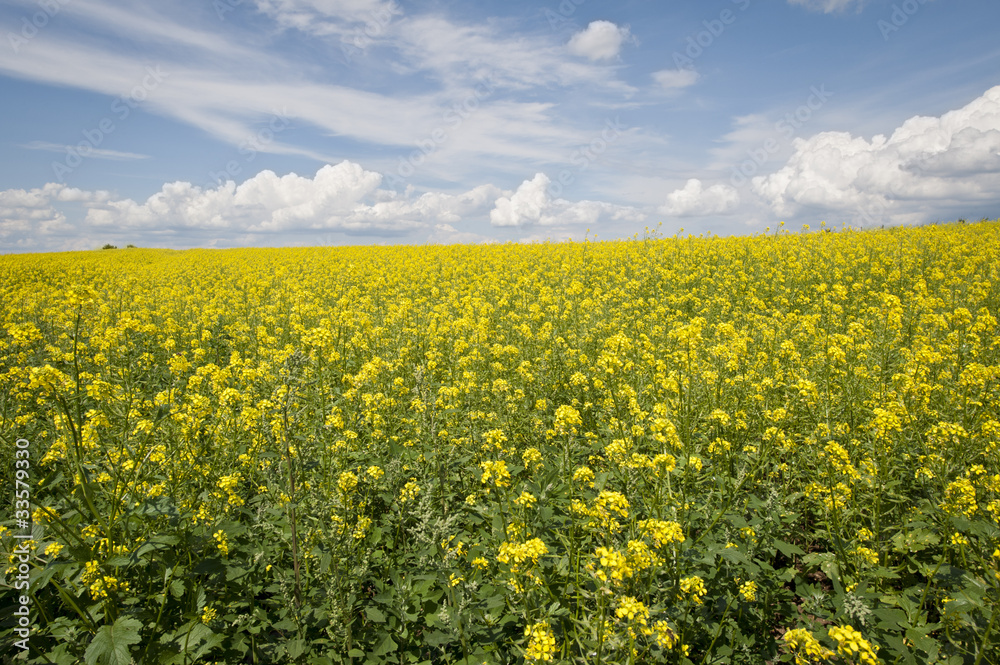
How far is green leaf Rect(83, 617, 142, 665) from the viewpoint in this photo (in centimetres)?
207

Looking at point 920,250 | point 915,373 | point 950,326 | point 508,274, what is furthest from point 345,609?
point 920,250

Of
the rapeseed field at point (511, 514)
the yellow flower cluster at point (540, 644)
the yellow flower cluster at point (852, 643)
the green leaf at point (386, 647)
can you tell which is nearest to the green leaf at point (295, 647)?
the rapeseed field at point (511, 514)

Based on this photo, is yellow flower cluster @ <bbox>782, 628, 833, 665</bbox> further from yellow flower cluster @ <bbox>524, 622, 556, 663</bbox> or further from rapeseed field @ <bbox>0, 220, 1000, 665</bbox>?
yellow flower cluster @ <bbox>524, 622, 556, 663</bbox>

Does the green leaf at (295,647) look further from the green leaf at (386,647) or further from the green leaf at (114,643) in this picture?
the green leaf at (114,643)

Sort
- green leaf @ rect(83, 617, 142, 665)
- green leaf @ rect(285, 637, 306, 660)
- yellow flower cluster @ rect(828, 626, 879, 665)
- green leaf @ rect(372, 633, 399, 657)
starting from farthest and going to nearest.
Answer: green leaf @ rect(372, 633, 399, 657) < green leaf @ rect(285, 637, 306, 660) < green leaf @ rect(83, 617, 142, 665) < yellow flower cluster @ rect(828, 626, 879, 665)

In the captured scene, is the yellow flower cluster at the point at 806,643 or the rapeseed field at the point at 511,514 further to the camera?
the rapeseed field at the point at 511,514

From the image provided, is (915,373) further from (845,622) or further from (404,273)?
(404,273)

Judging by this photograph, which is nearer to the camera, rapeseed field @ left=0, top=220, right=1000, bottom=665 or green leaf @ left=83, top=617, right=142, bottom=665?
green leaf @ left=83, top=617, right=142, bottom=665

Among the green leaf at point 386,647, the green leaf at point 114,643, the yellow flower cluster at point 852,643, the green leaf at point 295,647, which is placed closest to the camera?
the yellow flower cluster at point 852,643

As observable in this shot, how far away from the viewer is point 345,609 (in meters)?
2.56

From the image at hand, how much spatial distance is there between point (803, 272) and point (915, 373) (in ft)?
26.7

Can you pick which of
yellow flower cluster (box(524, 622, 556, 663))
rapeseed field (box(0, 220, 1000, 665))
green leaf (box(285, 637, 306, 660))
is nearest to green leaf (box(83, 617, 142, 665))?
rapeseed field (box(0, 220, 1000, 665))

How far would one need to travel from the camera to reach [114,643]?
213 centimetres

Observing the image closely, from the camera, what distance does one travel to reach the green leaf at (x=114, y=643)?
2066 mm
